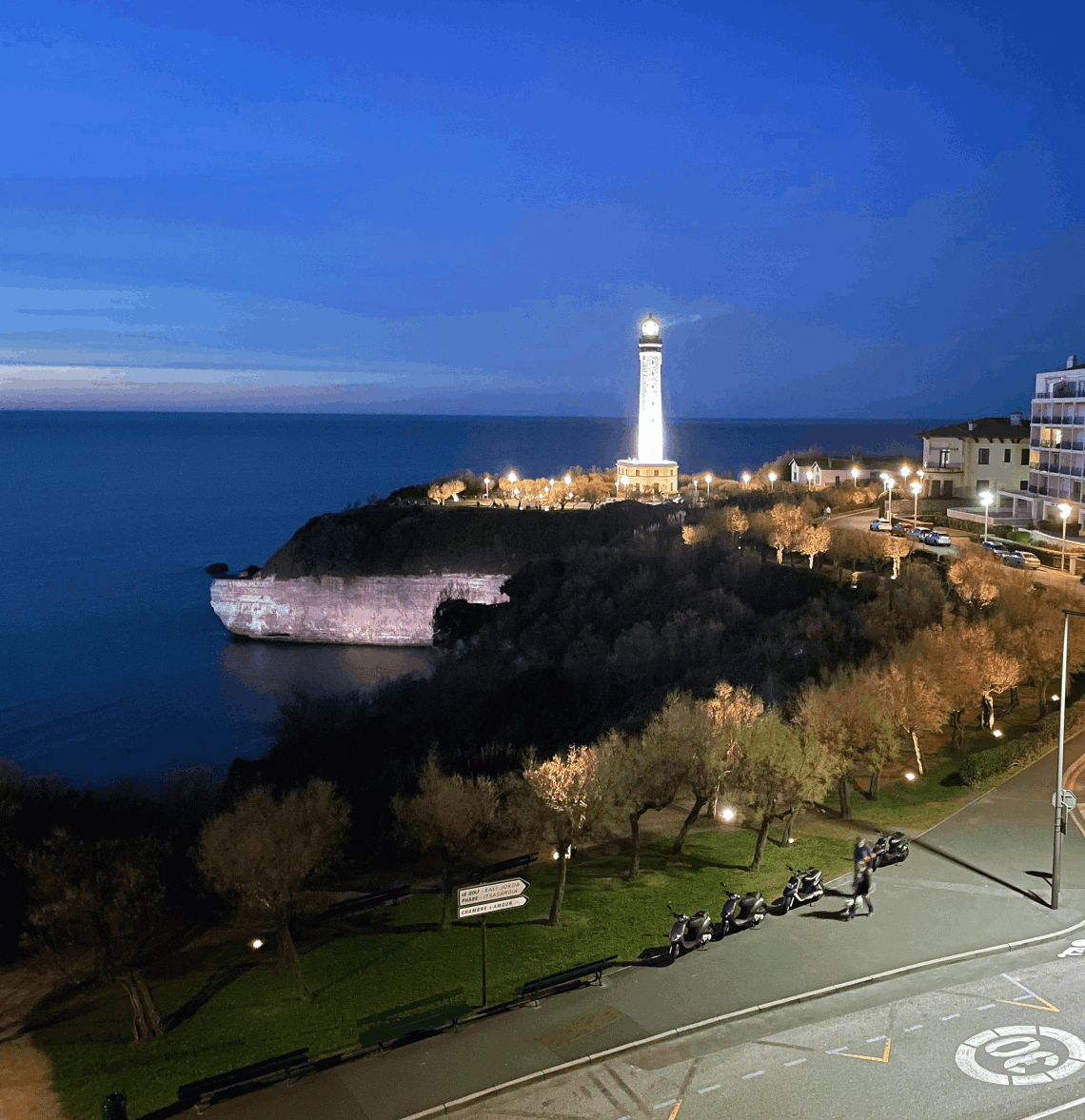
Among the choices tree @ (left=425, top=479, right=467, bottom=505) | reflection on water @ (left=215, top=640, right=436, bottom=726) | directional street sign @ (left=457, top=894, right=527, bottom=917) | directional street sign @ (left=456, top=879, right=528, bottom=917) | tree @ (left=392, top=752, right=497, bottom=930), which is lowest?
reflection on water @ (left=215, top=640, right=436, bottom=726)

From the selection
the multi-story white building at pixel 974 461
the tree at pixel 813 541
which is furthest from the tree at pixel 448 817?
the multi-story white building at pixel 974 461

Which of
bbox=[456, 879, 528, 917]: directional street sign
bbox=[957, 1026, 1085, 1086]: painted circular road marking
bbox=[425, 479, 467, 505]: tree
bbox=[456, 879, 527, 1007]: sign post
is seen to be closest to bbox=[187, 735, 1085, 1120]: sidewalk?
bbox=[456, 879, 527, 1007]: sign post

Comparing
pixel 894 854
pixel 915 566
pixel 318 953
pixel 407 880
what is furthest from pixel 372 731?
pixel 915 566

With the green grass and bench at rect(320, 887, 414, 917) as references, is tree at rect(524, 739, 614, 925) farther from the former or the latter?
bench at rect(320, 887, 414, 917)

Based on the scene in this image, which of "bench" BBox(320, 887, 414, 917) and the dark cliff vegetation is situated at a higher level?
the dark cliff vegetation

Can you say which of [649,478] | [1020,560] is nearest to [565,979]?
[1020,560]

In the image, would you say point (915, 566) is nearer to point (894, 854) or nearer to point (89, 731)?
point (894, 854)
